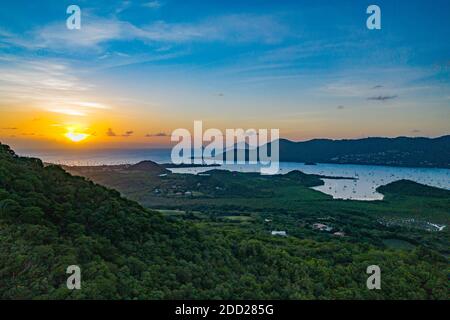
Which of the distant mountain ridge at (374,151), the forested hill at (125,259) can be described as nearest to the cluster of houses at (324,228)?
the forested hill at (125,259)

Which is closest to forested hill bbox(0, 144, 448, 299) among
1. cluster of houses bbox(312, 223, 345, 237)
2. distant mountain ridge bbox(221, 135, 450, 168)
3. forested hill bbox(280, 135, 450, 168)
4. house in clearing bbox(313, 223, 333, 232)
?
cluster of houses bbox(312, 223, 345, 237)

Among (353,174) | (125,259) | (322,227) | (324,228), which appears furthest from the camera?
(353,174)

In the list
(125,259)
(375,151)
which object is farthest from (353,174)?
(125,259)

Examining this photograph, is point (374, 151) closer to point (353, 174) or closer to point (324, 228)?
point (353, 174)

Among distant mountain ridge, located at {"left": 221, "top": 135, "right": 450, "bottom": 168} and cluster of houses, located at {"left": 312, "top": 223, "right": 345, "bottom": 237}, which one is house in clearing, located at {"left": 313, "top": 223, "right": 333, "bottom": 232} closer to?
cluster of houses, located at {"left": 312, "top": 223, "right": 345, "bottom": 237}

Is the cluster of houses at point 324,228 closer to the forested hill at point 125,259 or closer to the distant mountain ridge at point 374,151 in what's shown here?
the forested hill at point 125,259

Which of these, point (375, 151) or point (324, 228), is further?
point (375, 151)

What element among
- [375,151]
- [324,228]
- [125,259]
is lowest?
[324,228]
